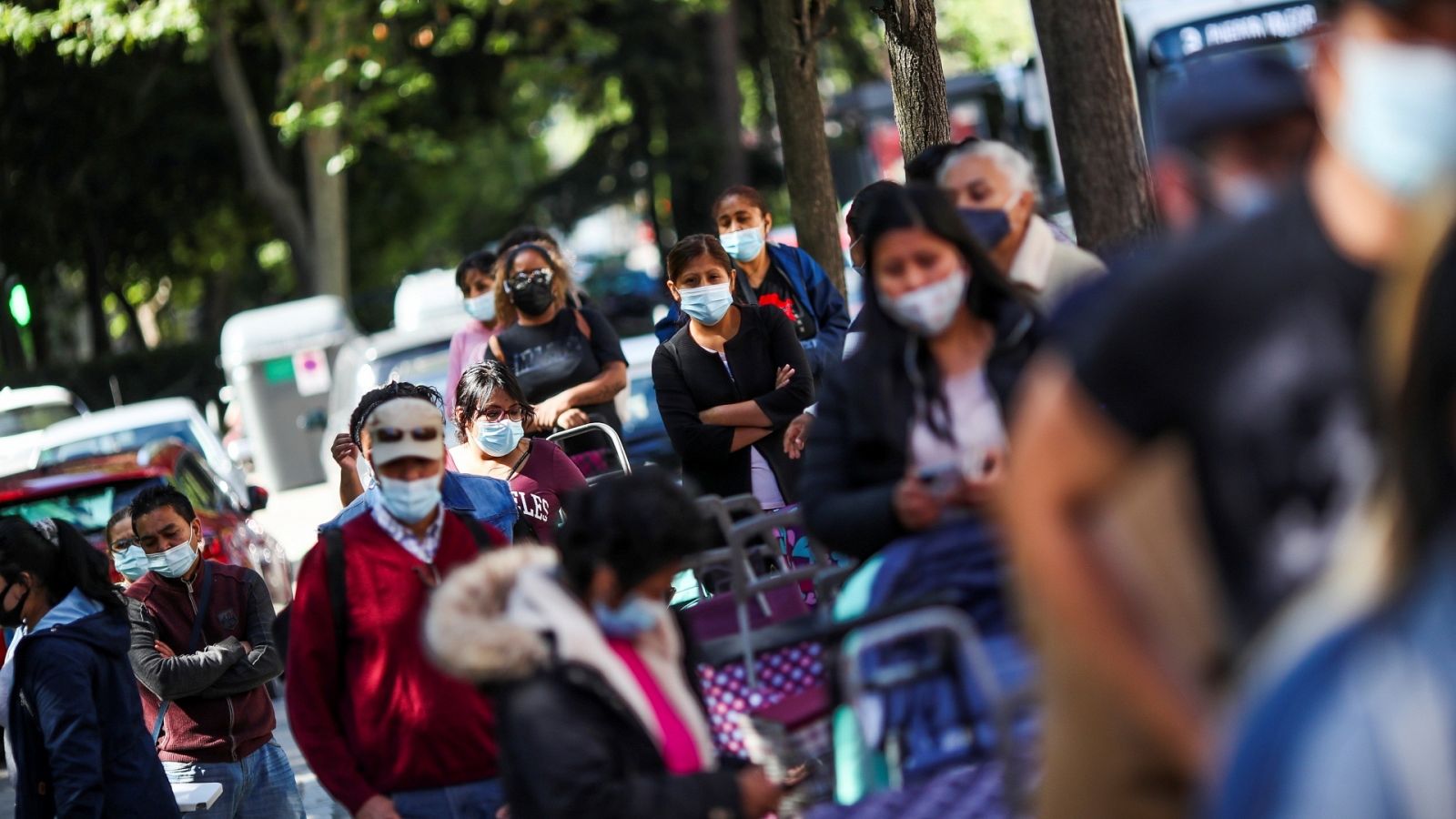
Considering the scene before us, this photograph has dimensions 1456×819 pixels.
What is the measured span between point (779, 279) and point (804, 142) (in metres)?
2.39

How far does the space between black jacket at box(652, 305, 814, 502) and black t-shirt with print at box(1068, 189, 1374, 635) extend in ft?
17.3

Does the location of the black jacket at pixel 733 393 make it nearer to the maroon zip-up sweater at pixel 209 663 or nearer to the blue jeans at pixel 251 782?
the maroon zip-up sweater at pixel 209 663

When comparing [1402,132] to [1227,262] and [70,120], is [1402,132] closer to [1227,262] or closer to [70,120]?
[1227,262]

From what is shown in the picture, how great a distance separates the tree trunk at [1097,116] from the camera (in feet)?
22.9

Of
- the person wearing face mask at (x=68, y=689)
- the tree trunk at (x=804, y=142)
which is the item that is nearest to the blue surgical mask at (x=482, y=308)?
the tree trunk at (x=804, y=142)

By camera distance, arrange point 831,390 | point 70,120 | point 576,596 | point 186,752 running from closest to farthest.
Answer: point 576,596
point 831,390
point 186,752
point 70,120

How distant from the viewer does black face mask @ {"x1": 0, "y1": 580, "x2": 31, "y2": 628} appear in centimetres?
683

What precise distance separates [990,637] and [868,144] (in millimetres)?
24819

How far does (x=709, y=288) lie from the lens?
7.93m

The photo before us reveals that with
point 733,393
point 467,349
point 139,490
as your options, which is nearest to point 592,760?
point 733,393

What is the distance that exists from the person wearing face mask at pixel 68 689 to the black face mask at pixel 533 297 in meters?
3.05

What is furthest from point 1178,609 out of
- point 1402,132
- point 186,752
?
point 186,752

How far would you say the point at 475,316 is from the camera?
10.7 meters

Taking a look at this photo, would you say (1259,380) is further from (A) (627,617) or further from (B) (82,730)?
(B) (82,730)
